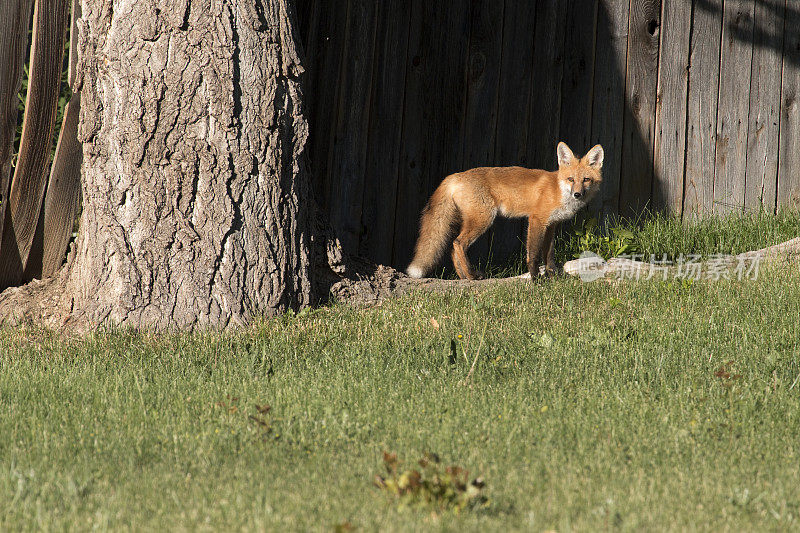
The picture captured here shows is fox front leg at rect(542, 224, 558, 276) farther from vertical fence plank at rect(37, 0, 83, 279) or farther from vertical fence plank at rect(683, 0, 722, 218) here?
vertical fence plank at rect(37, 0, 83, 279)

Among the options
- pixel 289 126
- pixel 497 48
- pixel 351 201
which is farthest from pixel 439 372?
pixel 497 48

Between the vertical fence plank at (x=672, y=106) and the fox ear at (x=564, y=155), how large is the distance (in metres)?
1.35

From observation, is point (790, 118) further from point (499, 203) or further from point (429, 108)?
point (429, 108)

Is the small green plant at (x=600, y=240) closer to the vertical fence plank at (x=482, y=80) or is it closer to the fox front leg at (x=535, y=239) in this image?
the fox front leg at (x=535, y=239)

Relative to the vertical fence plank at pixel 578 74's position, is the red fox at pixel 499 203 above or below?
below

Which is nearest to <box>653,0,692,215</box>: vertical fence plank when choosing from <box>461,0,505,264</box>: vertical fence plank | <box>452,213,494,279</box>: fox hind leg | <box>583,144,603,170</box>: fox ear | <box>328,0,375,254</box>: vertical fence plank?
<box>583,144,603,170</box>: fox ear

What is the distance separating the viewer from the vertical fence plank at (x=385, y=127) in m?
6.92

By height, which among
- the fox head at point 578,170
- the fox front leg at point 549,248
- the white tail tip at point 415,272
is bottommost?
the white tail tip at point 415,272

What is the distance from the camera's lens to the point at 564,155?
708cm

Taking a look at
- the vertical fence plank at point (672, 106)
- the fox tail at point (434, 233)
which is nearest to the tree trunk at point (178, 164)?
the fox tail at point (434, 233)

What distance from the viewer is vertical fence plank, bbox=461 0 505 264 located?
729 cm

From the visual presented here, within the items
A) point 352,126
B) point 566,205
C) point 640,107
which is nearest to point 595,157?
point 566,205

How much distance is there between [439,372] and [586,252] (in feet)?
11.6

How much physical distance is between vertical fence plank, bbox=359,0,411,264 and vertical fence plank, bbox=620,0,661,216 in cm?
237
